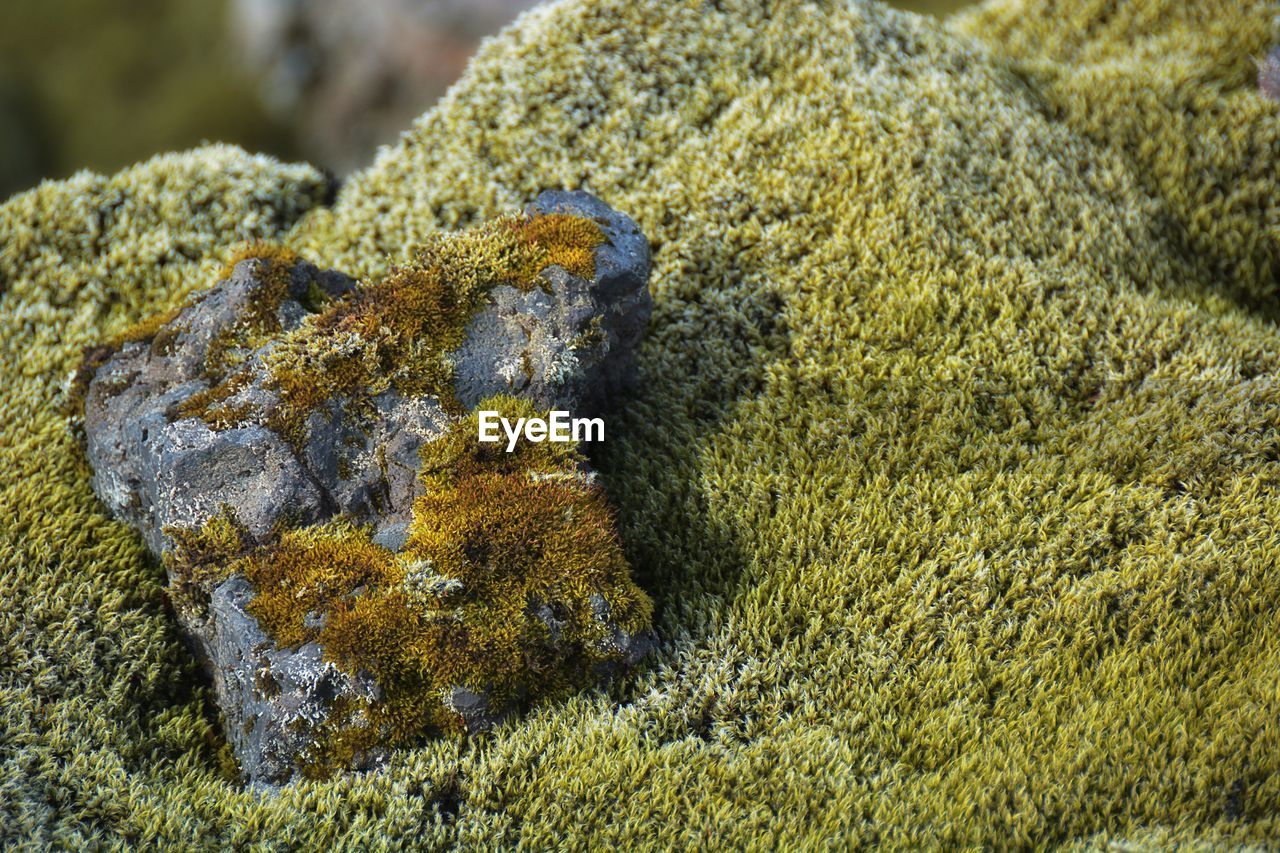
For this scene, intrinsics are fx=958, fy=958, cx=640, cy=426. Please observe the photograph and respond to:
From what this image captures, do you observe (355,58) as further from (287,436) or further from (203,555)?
(203,555)

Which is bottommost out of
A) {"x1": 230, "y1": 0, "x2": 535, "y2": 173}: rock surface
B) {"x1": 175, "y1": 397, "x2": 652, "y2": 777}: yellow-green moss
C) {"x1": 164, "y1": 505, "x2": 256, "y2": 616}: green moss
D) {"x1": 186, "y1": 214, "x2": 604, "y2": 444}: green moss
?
{"x1": 175, "y1": 397, "x2": 652, "y2": 777}: yellow-green moss

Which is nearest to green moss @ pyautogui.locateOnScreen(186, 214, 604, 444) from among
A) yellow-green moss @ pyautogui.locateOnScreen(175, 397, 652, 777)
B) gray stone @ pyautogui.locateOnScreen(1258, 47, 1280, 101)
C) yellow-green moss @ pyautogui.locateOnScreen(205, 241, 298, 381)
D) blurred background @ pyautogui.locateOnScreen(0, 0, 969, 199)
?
yellow-green moss @ pyautogui.locateOnScreen(205, 241, 298, 381)

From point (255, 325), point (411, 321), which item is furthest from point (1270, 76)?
point (255, 325)

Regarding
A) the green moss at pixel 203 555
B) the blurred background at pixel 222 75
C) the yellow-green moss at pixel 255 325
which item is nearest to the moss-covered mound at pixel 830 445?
the green moss at pixel 203 555

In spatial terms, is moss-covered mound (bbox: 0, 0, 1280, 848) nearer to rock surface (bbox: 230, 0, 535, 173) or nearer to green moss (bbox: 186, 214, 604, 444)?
green moss (bbox: 186, 214, 604, 444)

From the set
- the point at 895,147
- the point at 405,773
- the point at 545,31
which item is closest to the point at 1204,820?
the point at 405,773
